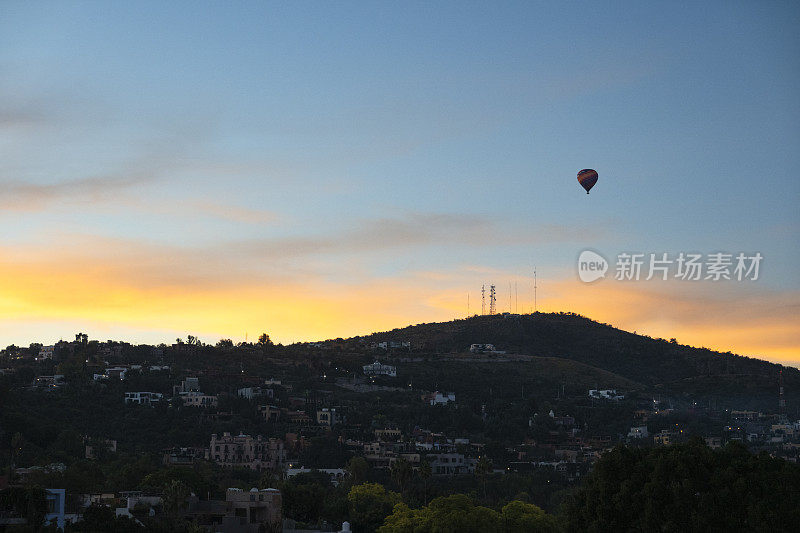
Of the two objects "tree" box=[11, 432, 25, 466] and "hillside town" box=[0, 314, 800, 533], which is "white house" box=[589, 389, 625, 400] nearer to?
"hillside town" box=[0, 314, 800, 533]

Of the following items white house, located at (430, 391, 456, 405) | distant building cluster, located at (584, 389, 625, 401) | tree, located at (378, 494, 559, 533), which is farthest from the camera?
distant building cluster, located at (584, 389, 625, 401)

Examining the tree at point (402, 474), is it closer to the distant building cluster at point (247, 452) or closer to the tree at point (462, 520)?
the distant building cluster at point (247, 452)

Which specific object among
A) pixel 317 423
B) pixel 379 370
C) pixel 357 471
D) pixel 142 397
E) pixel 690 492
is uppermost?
pixel 379 370

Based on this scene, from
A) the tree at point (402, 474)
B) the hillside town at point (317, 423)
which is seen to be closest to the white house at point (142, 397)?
the hillside town at point (317, 423)

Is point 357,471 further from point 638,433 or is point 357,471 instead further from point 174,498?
point 638,433

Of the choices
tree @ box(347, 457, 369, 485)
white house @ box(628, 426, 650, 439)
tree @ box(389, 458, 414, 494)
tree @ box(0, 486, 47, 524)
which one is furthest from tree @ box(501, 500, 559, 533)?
white house @ box(628, 426, 650, 439)

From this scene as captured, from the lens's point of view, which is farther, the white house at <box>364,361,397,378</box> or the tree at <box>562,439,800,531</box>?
the white house at <box>364,361,397,378</box>

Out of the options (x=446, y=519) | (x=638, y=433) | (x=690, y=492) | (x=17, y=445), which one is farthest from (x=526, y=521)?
(x=638, y=433)
